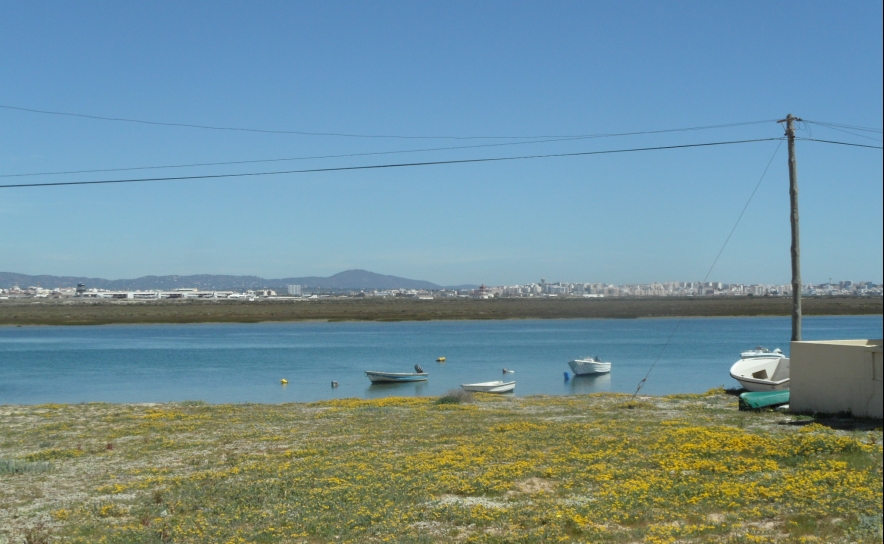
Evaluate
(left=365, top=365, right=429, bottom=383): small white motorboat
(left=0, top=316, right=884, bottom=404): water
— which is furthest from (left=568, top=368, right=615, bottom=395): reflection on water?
(left=365, top=365, right=429, bottom=383): small white motorboat

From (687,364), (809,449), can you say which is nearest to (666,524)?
(809,449)

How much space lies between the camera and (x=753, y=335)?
106 meters

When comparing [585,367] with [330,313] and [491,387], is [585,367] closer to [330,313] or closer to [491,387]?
[491,387]

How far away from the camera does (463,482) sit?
542 inches

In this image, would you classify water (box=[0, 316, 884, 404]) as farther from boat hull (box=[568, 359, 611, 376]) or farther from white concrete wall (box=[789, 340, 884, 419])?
white concrete wall (box=[789, 340, 884, 419])

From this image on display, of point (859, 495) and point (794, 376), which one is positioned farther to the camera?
point (794, 376)

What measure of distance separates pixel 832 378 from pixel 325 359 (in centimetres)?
6232

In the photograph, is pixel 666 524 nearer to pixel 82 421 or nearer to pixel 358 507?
pixel 358 507

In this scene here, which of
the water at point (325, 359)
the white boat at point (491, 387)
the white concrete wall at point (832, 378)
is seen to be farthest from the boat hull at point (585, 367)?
the white concrete wall at point (832, 378)

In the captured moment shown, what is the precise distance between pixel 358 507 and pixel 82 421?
1717 centimetres

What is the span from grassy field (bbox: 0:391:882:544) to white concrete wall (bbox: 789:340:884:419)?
470mm

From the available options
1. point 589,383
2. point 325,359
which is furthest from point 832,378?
point 325,359

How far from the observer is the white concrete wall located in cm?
1504

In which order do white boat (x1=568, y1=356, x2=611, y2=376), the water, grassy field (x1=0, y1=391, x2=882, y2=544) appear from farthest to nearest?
1. white boat (x1=568, y1=356, x2=611, y2=376)
2. the water
3. grassy field (x1=0, y1=391, x2=882, y2=544)
